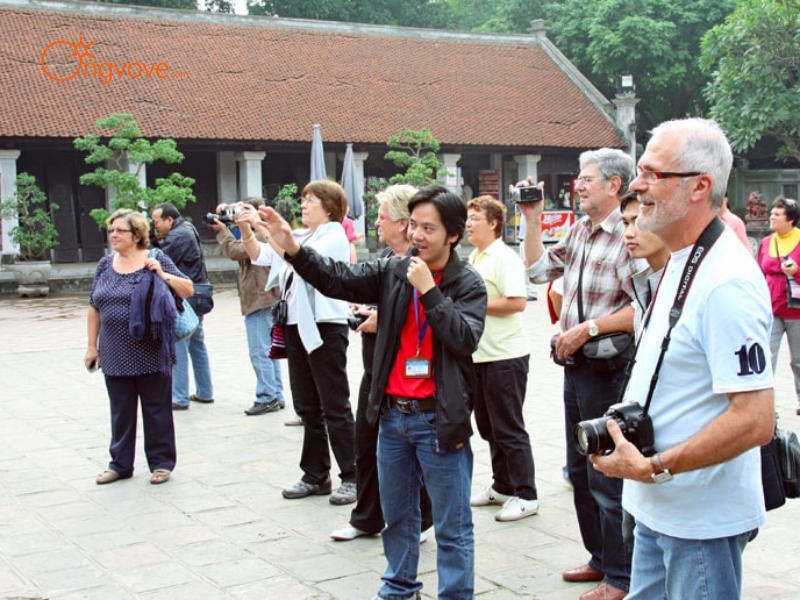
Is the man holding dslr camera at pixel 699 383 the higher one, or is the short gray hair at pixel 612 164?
the short gray hair at pixel 612 164

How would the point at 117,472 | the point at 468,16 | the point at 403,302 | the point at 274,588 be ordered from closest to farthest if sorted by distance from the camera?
the point at 403,302 → the point at 274,588 → the point at 117,472 → the point at 468,16

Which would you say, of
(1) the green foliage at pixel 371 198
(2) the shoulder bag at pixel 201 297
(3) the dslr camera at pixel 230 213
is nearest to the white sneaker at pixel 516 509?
(3) the dslr camera at pixel 230 213

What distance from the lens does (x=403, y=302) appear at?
393 cm

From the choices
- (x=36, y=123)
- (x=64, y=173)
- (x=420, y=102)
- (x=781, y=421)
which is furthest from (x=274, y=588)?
(x=420, y=102)

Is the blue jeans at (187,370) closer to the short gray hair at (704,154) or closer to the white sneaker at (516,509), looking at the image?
the white sneaker at (516,509)

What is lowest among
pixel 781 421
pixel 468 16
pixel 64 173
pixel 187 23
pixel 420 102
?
pixel 781 421

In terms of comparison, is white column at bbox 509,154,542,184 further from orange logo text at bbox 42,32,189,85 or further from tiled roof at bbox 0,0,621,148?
orange logo text at bbox 42,32,189,85

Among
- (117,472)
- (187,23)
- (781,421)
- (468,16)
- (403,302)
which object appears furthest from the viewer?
(468,16)

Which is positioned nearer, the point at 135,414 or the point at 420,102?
the point at 135,414

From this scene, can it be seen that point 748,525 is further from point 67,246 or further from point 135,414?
point 67,246

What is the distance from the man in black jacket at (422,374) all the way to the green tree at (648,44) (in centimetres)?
3211

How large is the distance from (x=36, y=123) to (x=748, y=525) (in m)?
23.0

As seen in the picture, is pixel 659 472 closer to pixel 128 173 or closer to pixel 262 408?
pixel 262 408

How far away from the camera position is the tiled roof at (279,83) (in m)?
24.6
